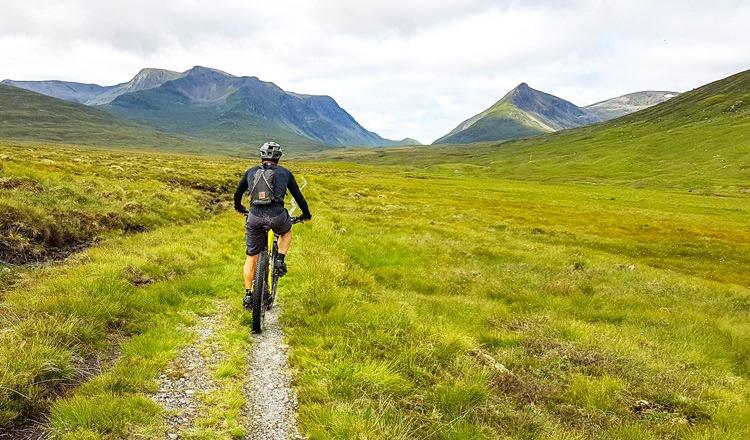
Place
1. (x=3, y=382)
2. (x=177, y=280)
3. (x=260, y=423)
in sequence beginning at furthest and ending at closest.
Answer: (x=177, y=280)
(x=260, y=423)
(x=3, y=382)

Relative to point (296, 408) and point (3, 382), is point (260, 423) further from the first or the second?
point (3, 382)

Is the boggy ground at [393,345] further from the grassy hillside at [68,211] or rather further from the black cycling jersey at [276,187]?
the black cycling jersey at [276,187]

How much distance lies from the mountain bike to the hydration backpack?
738 mm

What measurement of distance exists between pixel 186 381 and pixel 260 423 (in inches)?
72.7

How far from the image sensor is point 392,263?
2114 cm

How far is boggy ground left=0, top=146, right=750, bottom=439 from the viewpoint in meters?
6.73

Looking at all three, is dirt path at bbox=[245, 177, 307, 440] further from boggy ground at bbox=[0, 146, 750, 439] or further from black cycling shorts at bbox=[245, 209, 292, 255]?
black cycling shorts at bbox=[245, 209, 292, 255]

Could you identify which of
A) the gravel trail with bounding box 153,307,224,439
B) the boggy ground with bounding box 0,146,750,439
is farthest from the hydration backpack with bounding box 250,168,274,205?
the gravel trail with bounding box 153,307,224,439

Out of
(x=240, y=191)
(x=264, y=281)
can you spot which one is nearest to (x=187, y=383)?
(x=264, y=281)

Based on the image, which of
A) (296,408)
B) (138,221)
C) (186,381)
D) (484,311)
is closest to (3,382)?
(186,381)

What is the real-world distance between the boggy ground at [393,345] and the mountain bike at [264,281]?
52 centimetres

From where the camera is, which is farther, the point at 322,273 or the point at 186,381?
the point at 322,273

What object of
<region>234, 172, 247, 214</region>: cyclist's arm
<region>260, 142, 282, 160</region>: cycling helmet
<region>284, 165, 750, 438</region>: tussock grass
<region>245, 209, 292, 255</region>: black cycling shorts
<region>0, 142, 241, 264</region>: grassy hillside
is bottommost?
<region>284, 165, 750, 438</region>: tussock grass

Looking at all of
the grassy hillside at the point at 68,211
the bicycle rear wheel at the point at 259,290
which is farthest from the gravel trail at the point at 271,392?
the grassy hillside at the point at 68,211
